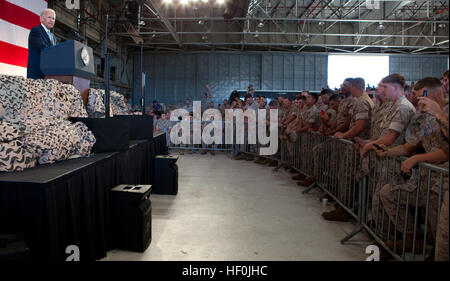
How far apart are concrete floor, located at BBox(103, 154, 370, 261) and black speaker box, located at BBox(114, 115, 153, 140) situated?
92cm

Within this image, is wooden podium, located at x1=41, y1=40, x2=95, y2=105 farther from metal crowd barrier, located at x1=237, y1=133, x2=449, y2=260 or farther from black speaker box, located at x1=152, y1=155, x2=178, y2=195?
metal crowd barrier, located at x1=237, y1=133, x2=449, y2=260

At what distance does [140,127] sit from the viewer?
4.60 meters

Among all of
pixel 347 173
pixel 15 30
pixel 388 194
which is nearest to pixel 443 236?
pixel 388 194

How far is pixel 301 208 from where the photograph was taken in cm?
403

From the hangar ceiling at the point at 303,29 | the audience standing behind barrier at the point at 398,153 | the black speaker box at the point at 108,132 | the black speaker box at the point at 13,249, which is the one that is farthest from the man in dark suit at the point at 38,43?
the hangar ceiling at the point at 303,29

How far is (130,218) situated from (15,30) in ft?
16.9

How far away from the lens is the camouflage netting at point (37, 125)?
2.05 meters

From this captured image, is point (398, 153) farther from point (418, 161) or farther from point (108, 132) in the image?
point (108, 132)

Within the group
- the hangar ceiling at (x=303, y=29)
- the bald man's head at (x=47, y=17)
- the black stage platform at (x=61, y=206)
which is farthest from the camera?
the hangar ceiling at (x=303, y=29)

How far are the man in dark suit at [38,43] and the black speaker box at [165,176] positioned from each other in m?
1.92

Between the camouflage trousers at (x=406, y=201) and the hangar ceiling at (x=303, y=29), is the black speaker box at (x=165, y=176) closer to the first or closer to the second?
the camouflage trousers at (x=406, y=201)

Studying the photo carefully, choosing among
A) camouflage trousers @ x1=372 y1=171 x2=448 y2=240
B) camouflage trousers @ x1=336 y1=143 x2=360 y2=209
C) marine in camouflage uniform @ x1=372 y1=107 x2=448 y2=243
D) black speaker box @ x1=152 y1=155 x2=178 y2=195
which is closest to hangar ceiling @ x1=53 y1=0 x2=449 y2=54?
black speaker box @ x1=152 y1=155 x2=178 y2=195
